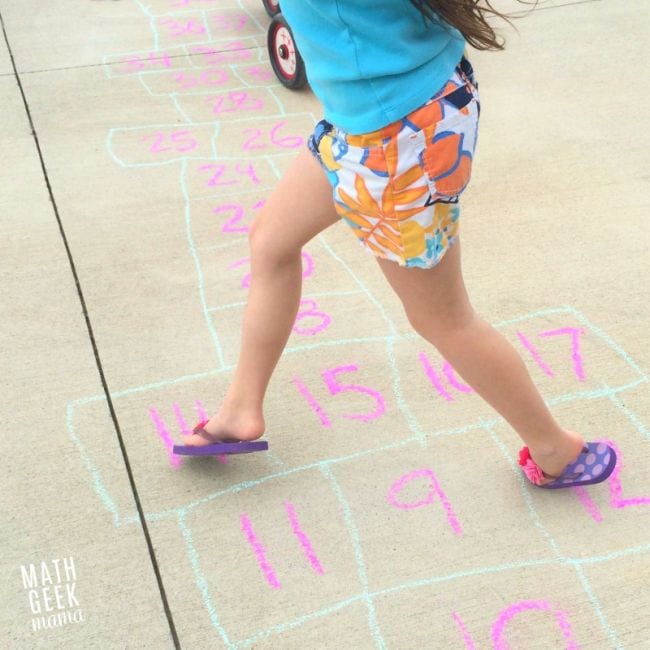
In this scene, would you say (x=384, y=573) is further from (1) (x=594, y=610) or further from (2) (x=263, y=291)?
(2) (x=263, y=291)

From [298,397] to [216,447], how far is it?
1.23 ft

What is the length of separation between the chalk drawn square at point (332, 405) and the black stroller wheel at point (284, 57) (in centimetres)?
200

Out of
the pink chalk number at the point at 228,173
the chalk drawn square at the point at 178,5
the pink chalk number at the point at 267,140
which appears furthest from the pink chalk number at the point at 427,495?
the chalk drawn square at the point at 178,5

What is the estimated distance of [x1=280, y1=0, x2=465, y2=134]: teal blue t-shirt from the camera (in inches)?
62.4

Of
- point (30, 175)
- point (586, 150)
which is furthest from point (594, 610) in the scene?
point (30, 175)

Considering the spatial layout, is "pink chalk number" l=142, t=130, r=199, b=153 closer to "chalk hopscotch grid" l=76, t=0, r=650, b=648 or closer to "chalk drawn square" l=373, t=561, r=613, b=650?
"chalk hopscotch grid" l=76, t=0, r=650, b=648

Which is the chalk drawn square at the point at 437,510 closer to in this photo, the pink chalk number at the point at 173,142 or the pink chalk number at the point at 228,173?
the pink chalk number at the point at 228,173

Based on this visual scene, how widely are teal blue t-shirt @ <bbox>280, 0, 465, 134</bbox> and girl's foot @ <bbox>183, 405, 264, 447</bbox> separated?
2.75 feet

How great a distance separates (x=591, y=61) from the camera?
461cm

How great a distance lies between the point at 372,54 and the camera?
63.2 inches

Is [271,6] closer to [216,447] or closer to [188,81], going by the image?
[188,81]

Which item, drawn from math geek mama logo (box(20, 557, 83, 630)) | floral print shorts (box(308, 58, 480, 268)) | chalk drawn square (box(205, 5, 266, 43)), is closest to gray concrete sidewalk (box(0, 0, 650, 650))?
math geek mama logo (box(20, 557, 83, 630))

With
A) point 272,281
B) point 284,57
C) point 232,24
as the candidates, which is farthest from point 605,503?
point 232,24

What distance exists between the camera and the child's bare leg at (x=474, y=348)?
1893mm
